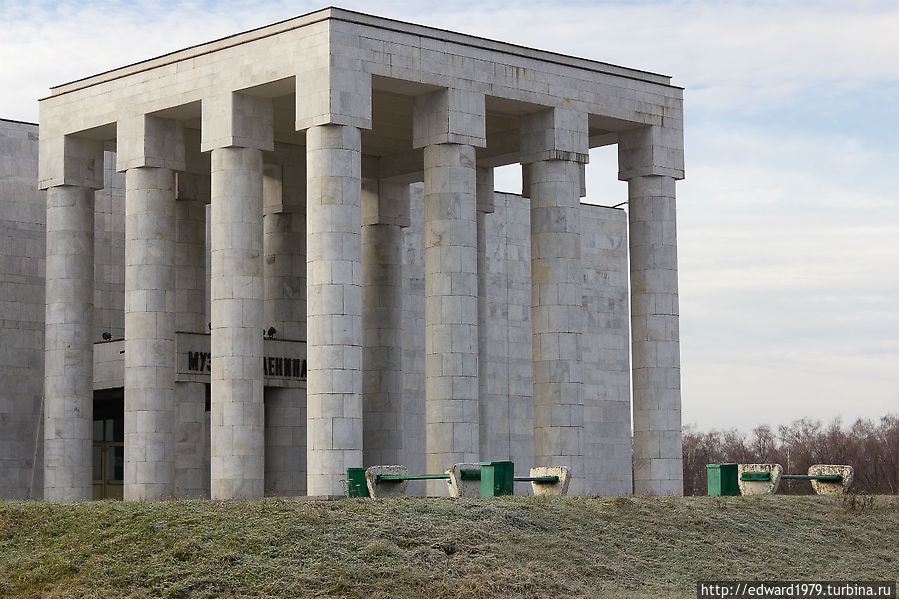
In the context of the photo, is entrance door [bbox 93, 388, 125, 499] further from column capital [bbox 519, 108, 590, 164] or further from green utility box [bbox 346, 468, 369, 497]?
green utility box [bbox 346, 468, 369, 497]

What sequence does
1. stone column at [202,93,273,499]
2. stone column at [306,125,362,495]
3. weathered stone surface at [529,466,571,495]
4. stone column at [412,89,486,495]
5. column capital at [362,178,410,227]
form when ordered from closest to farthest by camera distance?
weathered stone surface at [529,466,571,495] < stone column at [306,125,362,495] < stone column at [202,93,273,499] < stone column at [412,89,486,495] < column capital at [362,178,410,227]

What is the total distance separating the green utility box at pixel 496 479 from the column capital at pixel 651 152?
16273mm

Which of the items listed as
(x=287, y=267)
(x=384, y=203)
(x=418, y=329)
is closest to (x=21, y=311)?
(x=287, y=267)

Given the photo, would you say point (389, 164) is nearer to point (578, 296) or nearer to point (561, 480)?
point (578, 296)

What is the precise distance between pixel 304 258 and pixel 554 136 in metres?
12.4

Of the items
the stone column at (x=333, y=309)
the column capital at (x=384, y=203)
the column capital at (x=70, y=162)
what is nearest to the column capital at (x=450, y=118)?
the stone column at (x=333, y=309)

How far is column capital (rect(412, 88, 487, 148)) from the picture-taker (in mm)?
46156

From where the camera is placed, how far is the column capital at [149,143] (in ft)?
160

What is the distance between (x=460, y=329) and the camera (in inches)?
1807

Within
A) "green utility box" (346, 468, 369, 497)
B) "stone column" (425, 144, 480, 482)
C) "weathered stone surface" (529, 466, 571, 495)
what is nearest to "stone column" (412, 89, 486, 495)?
"stone column" (425, 144, 480, 482)

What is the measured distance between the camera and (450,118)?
46.1 meters

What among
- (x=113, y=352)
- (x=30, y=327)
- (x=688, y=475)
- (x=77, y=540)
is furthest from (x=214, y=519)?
(x=688, y=475)

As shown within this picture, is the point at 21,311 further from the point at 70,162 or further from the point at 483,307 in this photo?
the point at 483,307

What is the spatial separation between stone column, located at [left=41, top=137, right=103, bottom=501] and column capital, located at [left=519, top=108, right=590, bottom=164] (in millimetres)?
14759
